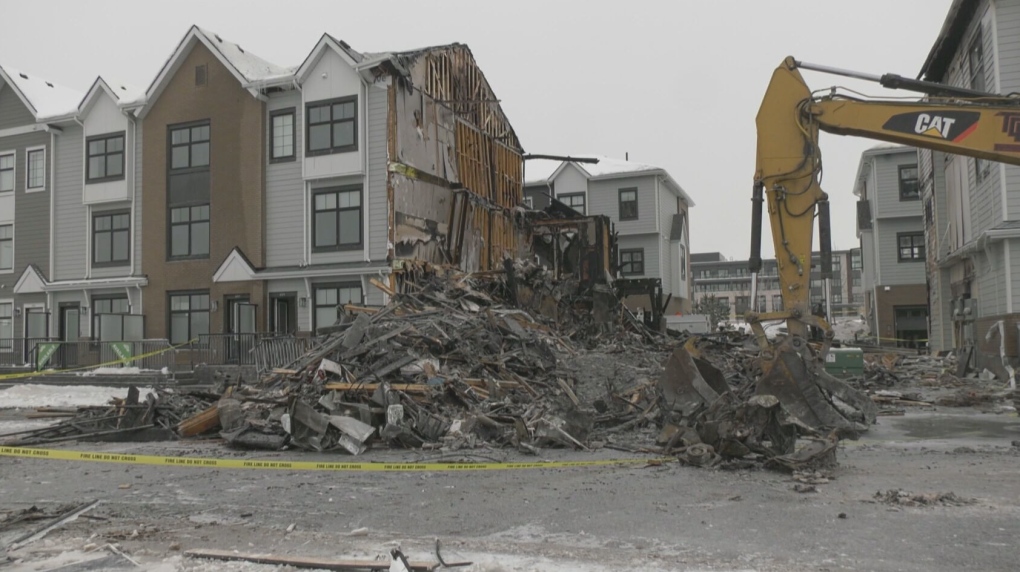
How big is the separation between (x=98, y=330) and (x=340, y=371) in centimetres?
1807

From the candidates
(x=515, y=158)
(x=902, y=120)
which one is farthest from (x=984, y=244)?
(x=515, y=158)

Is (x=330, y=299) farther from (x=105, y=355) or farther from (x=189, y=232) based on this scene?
(x=105, y=355)

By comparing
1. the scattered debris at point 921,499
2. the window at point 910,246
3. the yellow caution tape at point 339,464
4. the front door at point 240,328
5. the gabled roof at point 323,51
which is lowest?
the yellow caution tape at point 339,464

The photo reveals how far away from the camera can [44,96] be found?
98.4 ft

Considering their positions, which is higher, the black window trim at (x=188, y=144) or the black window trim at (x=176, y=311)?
the black window trim at (x=188, y=144)

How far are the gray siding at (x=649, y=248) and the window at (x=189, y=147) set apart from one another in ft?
81.1

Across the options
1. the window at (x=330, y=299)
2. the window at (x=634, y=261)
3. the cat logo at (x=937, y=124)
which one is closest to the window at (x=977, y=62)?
the cat logo at (x=937, y=124)

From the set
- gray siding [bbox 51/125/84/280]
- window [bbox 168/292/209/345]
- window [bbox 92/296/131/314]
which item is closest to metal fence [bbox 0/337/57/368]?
window [bbox 92/296/131/314]

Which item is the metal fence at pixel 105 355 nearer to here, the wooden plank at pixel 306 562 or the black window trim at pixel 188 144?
the black window trim at pixel 188 144

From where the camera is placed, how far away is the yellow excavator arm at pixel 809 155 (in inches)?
388

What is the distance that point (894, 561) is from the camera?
5.26 m

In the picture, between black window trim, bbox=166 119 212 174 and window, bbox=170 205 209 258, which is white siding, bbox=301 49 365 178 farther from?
window, bbox=170 205 209 258

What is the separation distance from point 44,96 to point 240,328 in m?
14.5

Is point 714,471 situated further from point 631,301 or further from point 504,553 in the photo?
point 631,301
